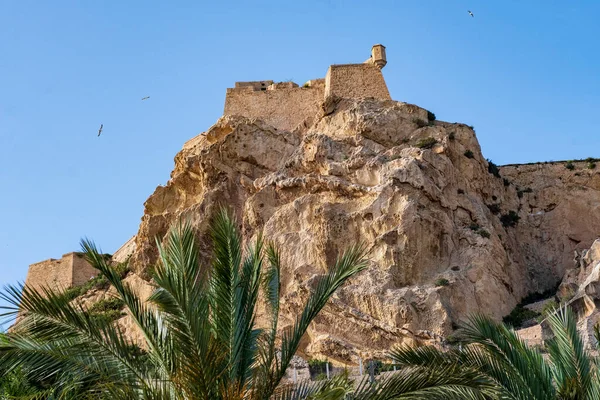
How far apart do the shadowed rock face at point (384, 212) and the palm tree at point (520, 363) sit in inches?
507

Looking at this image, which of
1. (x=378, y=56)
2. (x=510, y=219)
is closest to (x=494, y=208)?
(x=510, y=219)

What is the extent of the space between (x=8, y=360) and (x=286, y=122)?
2644 cm

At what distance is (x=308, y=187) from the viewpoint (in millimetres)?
31109

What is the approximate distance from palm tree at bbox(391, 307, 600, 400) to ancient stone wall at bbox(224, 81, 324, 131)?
76.1 feet

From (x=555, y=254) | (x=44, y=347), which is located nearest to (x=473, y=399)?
(x=44, y=347)

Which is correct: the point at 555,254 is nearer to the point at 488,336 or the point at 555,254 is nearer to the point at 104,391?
the point at 488,336

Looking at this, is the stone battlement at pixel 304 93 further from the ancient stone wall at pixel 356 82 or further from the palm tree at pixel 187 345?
the palm tree at pixel 187 345

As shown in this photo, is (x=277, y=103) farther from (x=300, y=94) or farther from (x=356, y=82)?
(x=356, y=82)

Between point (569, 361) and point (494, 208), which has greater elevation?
Result: point (494, 208)

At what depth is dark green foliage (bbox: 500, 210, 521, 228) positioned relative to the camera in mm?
33844

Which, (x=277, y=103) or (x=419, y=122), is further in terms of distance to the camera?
(x=277, y=103)

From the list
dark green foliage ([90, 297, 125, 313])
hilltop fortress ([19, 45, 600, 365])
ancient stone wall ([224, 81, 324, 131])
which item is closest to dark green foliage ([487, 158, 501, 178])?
hilltop fortress ([19, 45, 600, 365])

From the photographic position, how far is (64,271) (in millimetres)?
40906

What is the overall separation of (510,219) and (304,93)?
9062 millimetres
